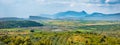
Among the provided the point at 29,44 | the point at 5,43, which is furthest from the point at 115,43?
the point at 5,43

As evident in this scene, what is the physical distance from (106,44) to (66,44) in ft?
97.8

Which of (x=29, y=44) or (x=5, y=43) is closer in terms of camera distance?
(x=29, y=44)

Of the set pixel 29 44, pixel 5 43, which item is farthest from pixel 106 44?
pixel 5 43

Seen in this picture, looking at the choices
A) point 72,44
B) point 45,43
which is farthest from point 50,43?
point 72,44

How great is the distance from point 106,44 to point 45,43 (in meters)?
45.4

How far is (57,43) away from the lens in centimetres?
19700

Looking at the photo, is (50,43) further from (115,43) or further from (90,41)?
(115,43)

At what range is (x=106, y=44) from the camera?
188250 mm

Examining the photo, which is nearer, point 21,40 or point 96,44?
point 96,44

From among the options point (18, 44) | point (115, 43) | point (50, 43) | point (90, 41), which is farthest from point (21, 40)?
point (115, 43)

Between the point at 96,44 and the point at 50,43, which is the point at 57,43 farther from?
the point at 96,44

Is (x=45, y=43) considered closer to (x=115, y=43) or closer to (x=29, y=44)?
(x=29, y=44)

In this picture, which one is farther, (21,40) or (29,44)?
(21,40)

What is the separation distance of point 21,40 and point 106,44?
2586 inches
